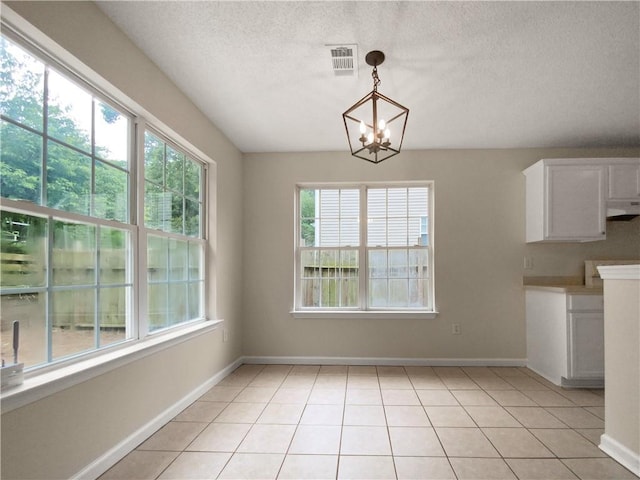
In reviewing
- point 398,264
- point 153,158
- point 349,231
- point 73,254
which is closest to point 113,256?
point 73,254

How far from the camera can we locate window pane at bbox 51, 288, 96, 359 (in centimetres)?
185

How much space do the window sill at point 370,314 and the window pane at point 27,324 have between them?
2.75m

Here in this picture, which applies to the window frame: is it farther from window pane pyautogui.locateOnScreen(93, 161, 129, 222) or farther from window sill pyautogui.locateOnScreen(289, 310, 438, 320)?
window pane pyautogui.locateOnScreen(93, 161, 129, 222)

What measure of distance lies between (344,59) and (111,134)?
4.95 feet

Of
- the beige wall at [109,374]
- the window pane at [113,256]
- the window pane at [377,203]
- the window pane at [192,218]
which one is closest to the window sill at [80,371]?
the beige wall at [109,374]

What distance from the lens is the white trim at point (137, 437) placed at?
1938mm

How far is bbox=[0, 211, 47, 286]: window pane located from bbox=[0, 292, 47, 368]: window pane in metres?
0.04

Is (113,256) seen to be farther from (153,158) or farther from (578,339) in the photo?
(578,339)

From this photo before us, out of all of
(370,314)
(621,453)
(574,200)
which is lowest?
(621,453)

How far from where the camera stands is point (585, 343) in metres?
3.38

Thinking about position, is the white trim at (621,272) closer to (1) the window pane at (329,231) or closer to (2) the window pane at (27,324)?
(1) the window pane at (329,231)

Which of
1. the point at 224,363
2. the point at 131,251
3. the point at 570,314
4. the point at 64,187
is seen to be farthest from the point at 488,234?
the point at 64,187

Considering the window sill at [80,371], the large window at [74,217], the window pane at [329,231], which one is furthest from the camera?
the window pane at [329,231]

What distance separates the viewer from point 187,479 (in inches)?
77.0
